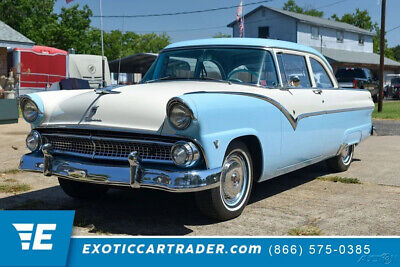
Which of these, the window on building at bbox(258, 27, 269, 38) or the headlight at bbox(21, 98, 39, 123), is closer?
the headlight at bbox(21, 98, 39, 123)

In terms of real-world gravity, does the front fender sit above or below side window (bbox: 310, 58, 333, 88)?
below

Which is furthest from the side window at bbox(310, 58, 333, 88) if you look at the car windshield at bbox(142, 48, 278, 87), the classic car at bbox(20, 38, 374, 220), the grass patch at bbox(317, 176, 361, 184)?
the grass patch at bbox(317, 176, 361, 184)

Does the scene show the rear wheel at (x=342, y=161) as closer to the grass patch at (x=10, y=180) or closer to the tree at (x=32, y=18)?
the grass patch at (x=10, y=180)

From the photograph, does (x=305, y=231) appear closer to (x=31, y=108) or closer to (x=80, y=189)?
(x=80, y=189)

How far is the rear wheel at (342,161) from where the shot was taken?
21.9 feet

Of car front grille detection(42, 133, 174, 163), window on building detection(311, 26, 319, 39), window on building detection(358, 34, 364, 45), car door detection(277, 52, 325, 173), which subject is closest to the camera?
car front grille detection(42, 133, 174, 163)

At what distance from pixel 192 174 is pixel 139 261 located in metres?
0.82

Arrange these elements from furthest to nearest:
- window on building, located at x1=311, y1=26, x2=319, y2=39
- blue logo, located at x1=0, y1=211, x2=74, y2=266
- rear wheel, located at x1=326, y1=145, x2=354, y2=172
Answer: window on building, located at x1=311, y1=26, x2=319, y2=39 < rear wheel, located at x1=326, y1=145, x2=354, y2=172 < blue logo, located at x1=0, y1=211, x2=74, y2=266

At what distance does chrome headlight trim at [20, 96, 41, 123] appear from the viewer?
448 cm

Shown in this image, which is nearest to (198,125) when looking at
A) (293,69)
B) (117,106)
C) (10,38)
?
(117,106)

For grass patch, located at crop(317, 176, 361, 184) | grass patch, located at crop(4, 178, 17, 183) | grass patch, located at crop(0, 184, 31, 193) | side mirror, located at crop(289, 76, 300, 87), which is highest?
side mirror, located at crop(289, 76, 300, 87)

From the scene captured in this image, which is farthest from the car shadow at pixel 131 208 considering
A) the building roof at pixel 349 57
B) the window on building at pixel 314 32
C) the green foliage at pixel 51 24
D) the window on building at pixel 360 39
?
the window on building at pixel 360 39

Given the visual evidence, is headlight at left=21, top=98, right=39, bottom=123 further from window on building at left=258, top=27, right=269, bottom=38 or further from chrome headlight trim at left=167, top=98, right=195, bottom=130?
window on building at left=258, top=27, right=269, bottom=38

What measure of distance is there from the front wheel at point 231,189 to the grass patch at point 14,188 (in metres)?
2.42
